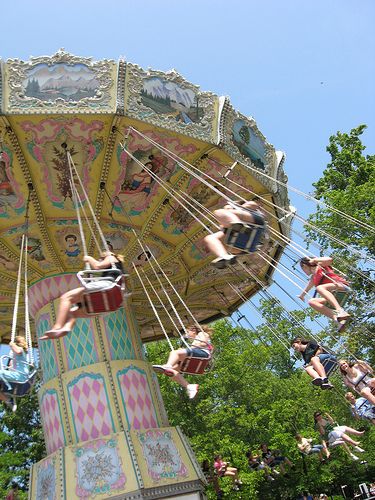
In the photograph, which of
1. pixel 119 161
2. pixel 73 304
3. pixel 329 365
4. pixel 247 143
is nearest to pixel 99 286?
pixel 73 304

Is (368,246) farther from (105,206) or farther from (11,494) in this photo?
(11,494)

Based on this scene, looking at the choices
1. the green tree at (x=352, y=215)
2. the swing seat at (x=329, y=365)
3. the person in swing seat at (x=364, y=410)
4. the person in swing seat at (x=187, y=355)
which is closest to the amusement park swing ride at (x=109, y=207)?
the person in swing seat at (x=187, y=355)

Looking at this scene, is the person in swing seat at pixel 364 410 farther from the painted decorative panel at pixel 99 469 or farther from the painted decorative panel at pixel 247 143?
the painted decorative panel at pixel 247 143

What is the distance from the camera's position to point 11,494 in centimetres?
1399

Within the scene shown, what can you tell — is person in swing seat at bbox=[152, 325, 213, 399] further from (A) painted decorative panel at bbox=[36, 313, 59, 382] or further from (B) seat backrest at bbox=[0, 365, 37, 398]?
(A) painted decorative panel at bbox=[36, 313, 59, 382]

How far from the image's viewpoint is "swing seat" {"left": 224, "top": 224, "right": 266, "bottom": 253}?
6.68 m

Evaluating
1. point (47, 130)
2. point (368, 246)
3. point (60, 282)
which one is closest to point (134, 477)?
point (60, 282)

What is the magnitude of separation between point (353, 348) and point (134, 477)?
9295 mm

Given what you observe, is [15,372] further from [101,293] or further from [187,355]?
[187,355]

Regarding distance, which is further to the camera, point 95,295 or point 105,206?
point 105,206

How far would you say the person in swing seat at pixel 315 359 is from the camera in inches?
328

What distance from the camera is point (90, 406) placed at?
10523 millimetres

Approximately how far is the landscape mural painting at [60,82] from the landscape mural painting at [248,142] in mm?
2512

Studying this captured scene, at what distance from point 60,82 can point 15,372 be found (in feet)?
14.4
